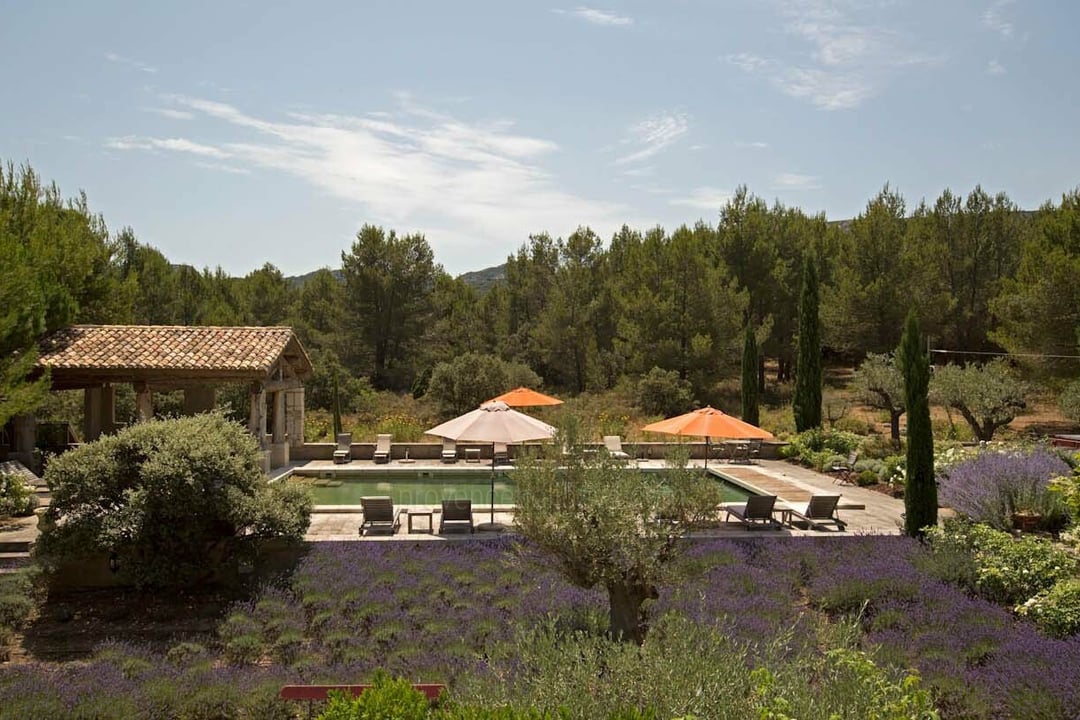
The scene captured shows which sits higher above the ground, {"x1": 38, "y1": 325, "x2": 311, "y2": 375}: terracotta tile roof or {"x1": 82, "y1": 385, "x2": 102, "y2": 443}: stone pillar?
{"x1": 38, "y1": 325, "x2": 311, "y2": 375}: terracotta tile roof

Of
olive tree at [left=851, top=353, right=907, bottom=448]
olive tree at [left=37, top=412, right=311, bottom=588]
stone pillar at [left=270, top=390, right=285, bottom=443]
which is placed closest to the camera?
olive tree at [left=37, top=412, right=311, bottom=588]

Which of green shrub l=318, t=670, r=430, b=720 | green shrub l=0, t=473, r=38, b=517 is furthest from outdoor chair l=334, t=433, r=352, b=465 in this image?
green shrub l=318, t=670, r=430, b=720

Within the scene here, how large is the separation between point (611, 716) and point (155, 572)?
23.3ft

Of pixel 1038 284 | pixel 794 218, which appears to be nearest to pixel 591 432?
pixel 1038 284

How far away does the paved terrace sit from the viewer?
11.9 m

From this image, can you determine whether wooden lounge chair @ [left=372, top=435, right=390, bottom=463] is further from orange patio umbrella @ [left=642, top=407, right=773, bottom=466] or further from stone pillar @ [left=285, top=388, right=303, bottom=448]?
orange patio umbrella @ [left=642, top=407, right=773, bottom=466]

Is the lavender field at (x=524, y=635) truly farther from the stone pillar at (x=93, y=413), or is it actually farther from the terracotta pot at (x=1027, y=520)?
the stone pillar at (x=93, y=413)

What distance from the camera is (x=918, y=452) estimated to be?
37.4 feet

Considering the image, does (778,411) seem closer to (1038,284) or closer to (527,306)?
(1038,284)

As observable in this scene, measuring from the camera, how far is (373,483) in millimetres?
17734

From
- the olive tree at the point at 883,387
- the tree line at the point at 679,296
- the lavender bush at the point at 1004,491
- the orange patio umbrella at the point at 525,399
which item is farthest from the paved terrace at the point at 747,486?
the tree line at the point at 679,296

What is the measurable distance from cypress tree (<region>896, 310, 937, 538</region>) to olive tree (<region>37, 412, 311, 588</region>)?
894cm

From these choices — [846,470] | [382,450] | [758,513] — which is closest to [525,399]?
[382,450]

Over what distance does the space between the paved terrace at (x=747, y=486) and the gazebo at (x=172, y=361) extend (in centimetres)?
189
